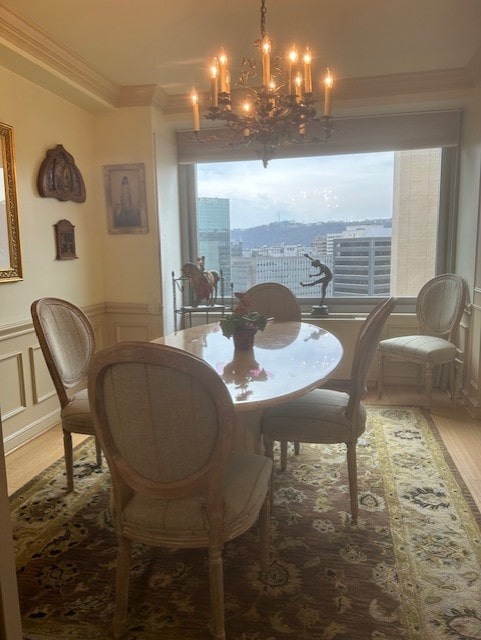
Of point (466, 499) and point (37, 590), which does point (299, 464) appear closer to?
point (466, 499)

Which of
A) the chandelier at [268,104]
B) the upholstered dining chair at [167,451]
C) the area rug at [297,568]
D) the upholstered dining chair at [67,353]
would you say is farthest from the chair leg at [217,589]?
the chandelier at [268,104]

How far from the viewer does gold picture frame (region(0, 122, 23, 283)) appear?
2893 millimetres

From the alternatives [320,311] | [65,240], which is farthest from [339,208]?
[65,240]

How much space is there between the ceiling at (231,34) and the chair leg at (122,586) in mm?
2616

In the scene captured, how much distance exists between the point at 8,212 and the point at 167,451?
2273 millimetres

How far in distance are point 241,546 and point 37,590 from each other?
0.80 metres

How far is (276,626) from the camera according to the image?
1574mm

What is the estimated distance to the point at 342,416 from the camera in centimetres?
210

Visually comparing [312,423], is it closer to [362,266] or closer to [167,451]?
[167,451]

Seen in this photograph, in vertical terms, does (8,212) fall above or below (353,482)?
above

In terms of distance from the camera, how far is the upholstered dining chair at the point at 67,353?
230 cm

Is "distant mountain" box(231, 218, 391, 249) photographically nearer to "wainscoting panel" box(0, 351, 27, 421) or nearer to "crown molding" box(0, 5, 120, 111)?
"crown molding" box(0, 5, 120, 111)

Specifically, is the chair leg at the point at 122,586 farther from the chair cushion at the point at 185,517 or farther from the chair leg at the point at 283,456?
the chair leg at the point at 283,456

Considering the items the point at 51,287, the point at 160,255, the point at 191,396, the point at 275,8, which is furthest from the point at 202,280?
the point at 191,396
